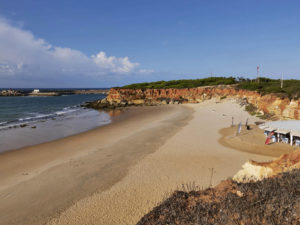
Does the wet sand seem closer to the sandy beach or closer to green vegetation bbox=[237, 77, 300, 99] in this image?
the sandy beach

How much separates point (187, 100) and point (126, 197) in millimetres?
44014

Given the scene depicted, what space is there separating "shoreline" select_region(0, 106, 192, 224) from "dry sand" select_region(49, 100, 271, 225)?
23.4 inches

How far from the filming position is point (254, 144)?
1349 cm

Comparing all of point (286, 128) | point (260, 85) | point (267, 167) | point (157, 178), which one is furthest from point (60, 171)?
point (260, 85)

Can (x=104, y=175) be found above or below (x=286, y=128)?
below

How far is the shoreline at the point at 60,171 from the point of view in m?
7.54

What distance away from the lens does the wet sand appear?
12.4 meters

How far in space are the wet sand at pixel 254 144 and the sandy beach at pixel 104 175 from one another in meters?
0.82

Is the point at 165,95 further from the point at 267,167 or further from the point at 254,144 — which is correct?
the point at 267,167

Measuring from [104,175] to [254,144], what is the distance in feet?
35.4

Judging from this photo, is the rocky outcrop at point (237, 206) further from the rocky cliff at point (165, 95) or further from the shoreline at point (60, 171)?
the rocky cliff at point (165, 95)

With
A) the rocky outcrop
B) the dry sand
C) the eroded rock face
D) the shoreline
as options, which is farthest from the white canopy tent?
the rocky outcrop

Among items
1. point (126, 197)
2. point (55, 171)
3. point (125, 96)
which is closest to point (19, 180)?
point (55, 171)

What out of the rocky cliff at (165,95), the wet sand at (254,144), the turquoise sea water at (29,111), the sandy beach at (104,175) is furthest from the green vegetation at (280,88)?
the turquoise sea water at (29,111)
